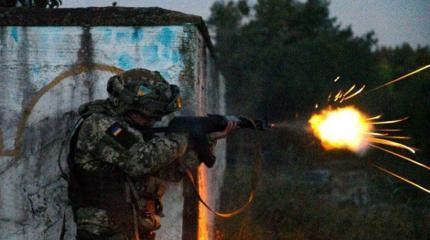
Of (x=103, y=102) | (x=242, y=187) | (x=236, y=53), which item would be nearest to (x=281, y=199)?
(x=242, y=187)

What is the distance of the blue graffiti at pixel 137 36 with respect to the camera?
427 centimetres

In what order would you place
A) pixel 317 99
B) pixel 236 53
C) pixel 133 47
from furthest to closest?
pixel 236 53, pixel 317 99, pixel 133 47

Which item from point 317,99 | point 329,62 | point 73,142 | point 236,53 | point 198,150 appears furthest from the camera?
point 236,53

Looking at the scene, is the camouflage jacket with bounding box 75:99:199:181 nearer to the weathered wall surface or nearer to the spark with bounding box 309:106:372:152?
the weathered wall surface

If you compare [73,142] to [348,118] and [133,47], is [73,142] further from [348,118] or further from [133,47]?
[348,118]

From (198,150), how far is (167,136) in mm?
300

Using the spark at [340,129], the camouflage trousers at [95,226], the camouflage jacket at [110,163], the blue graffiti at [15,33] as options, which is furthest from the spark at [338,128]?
the blue graffiti at [15,33]

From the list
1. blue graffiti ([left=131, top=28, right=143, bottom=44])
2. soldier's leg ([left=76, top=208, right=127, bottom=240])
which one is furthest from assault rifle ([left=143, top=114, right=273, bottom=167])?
blue graffiti ([left=131, top=28, right=143, bottom=44])

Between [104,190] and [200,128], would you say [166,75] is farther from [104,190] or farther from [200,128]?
[104,190]

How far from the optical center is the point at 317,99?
17125 millimetres

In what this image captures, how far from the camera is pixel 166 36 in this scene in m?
4.23

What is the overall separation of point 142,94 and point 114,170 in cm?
51

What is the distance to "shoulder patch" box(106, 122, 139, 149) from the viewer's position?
3.21m

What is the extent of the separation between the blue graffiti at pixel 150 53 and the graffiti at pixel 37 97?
253 millimetres
